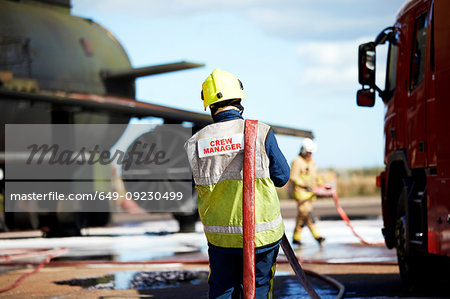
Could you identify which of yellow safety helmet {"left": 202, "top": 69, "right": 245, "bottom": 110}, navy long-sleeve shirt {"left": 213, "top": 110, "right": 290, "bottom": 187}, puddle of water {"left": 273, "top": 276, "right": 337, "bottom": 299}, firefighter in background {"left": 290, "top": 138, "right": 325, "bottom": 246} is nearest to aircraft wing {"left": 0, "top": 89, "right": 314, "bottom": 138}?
firefighter in background {"left": 290, "top": 138, "right": 325, "bottom": 246}

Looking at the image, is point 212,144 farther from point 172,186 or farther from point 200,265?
point 172,186

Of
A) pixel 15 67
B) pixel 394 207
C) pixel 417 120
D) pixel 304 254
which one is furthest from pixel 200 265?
pixel 15 67

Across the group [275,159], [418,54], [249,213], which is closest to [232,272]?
[249,213]

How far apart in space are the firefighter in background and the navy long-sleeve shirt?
8.38 meters

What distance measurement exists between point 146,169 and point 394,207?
9724 millimetres

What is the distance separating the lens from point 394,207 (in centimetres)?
848

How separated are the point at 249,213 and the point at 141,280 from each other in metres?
5.18

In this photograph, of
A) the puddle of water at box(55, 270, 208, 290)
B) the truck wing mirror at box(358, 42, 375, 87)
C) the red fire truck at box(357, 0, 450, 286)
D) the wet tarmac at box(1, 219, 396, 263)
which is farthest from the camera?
the wet tarmac at box(1, 219, 396, 263)

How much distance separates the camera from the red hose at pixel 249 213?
4383mm

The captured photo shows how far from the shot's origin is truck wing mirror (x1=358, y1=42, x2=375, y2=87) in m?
7.97

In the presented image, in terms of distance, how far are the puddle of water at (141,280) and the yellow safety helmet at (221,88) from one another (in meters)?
4.36

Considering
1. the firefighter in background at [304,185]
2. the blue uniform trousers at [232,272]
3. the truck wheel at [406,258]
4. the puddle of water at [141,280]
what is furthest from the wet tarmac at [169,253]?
the blue uniform trousers at [232,272]

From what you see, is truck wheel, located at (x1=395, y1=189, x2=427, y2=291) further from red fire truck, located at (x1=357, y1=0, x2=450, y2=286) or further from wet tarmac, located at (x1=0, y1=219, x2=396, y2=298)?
wet tarmac, located at (x1=0, y1=219, x2=396, y2=298)

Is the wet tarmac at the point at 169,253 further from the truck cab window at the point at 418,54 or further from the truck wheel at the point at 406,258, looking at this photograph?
the truck cab window at the point at 418,54
